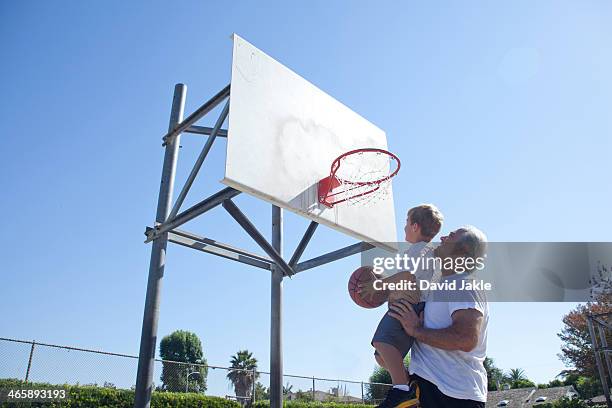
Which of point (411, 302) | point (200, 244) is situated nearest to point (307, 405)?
point (200, 244)

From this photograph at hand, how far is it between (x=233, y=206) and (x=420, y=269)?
11.0 feet

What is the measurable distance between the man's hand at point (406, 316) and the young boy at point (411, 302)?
51 mm

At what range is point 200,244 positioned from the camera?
18.9 ft

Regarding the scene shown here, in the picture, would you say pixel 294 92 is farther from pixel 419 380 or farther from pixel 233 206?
pixel 419 380

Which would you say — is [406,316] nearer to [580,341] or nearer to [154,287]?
[154,287]

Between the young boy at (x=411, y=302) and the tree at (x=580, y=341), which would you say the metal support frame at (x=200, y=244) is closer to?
the young boy at (x=411, y=302)

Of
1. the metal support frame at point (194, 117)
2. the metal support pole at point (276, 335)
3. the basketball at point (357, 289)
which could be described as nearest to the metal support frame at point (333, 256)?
the metal support pole at point (276, 335)

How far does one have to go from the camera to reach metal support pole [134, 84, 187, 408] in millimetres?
5020

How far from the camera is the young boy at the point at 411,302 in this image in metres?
1.96

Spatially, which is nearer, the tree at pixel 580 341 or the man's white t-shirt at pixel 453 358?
the man's white t-shirt at pixel 453 358

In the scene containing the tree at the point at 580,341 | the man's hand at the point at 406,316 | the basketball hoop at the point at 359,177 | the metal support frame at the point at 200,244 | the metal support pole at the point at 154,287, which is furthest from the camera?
the tree at the point at 580,341

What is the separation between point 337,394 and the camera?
1541 centimetres

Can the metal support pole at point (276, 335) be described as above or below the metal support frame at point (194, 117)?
below

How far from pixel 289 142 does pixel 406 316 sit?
147 inches
